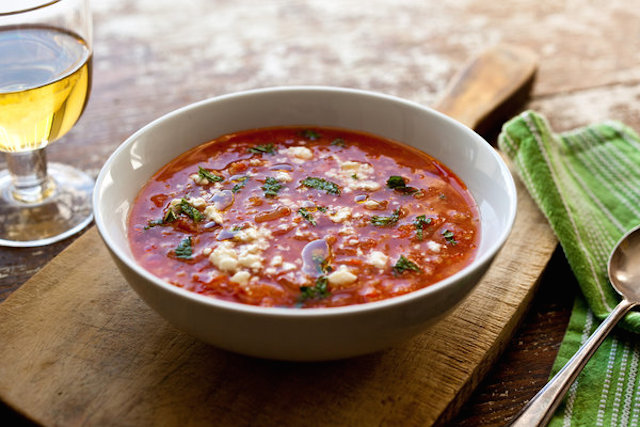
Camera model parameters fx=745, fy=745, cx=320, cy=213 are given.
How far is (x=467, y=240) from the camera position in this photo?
2266 millimetres

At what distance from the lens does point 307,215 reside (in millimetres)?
2291

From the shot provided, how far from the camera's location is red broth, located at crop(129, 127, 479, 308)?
6.75 feet

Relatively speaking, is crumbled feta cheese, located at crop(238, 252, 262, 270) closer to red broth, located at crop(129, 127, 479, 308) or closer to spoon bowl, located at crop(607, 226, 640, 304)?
red broth, located at crop(129, 127, 479, 308)

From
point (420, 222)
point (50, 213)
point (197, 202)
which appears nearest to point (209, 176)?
point (197, 202)

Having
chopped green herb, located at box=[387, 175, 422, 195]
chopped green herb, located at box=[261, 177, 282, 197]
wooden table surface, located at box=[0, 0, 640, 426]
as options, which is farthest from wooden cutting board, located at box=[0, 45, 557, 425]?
wooden table surface, located at box=[0, 0, 640, 426]

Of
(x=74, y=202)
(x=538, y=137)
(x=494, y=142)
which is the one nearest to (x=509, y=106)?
(x=494, y=142)

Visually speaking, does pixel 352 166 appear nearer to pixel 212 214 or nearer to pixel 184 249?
pixel 212 214

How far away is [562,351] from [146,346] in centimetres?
131

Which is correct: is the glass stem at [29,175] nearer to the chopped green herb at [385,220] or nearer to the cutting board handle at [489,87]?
the chopped green herb at [385,220]

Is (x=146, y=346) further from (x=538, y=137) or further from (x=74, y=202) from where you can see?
(x=538, y=137)

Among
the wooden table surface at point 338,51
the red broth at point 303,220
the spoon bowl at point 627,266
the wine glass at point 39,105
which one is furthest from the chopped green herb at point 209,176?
the spoon bowl at point 627,266

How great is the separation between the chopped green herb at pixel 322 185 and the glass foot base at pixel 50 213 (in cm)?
96

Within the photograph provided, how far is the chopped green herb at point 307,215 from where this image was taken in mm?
2268

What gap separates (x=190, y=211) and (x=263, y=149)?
1.61 feet
